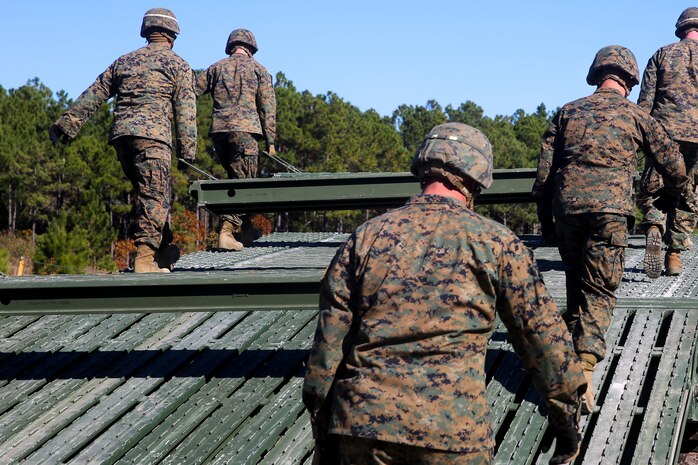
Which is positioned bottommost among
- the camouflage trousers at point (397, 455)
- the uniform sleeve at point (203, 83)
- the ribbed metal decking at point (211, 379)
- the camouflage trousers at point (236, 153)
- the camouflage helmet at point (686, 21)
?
the ribbed metal decking at point (211, 379)

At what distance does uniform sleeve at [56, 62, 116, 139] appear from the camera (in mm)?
10305

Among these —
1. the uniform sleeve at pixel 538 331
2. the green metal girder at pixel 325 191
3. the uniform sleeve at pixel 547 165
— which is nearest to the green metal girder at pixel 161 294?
the uniform sleeve at pixel 547 165

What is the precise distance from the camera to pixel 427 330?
164 inches

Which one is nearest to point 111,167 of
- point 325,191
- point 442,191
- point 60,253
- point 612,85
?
point 60,253

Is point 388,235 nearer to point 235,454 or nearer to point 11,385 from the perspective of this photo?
point 235,454

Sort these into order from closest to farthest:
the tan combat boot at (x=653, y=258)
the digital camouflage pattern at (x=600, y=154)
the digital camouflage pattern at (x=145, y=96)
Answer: the digital camouflage pattern at (x=600, y=154) → the tan combat boot at (x=653, y=258) → the digital camouflage pattern at (x=145, y=96)

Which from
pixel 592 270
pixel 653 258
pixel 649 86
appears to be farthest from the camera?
pixel 649 86

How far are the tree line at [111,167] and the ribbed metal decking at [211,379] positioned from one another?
4333 cm

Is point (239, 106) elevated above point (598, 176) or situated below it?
above

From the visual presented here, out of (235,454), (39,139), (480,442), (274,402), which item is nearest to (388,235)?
(480,442)

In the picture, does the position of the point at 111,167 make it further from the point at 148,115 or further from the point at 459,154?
the point at 459,154

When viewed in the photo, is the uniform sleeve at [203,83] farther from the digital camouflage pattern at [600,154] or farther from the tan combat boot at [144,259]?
the digital camouflage pattern at [600,154]

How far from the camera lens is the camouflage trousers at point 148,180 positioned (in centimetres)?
1036

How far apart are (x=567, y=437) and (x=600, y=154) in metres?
3.22
